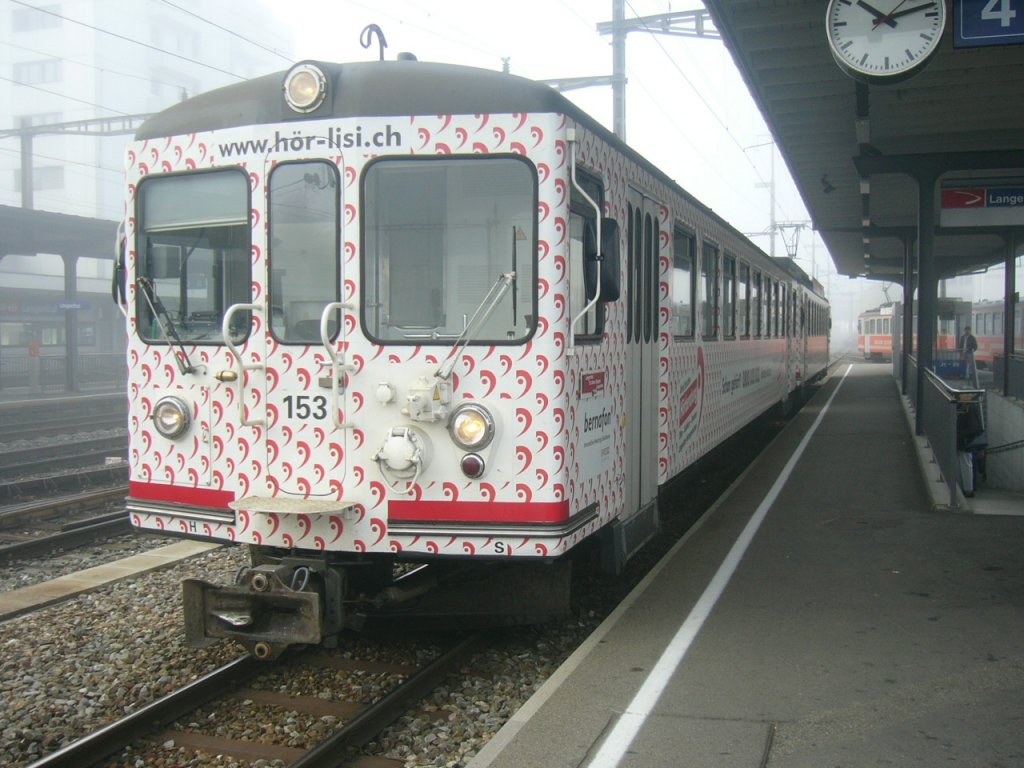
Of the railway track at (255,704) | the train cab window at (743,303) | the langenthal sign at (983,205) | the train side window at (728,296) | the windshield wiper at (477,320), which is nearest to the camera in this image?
the railway track at (255,704)

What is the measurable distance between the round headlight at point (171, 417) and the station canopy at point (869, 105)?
18.5 ft

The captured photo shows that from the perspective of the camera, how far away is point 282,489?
5445mm

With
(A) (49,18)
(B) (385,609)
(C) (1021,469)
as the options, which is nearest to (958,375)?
(C) (1021,469)

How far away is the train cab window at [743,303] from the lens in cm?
1213

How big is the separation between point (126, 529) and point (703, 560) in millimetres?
5594

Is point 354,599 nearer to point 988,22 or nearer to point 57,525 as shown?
point 988,22

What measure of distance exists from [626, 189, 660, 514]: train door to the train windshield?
1.63 meters

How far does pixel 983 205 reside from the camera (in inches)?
523

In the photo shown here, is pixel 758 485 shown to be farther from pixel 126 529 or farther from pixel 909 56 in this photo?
pixel 126 529

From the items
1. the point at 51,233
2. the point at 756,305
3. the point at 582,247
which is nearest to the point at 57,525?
the point at 582,247

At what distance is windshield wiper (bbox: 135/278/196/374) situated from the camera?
5.66m

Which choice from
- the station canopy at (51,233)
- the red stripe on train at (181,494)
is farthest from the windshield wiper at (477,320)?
the station canopy at (51,233)

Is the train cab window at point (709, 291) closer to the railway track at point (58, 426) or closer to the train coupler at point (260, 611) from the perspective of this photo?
the train coupler at point (260, 611)

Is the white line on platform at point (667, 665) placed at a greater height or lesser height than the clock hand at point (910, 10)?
lesser
